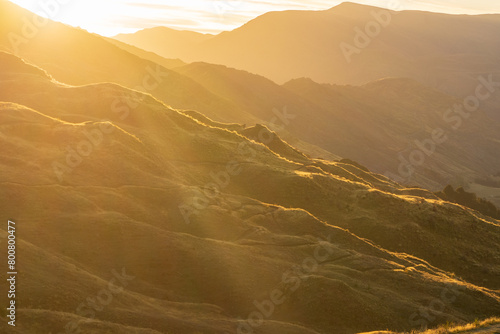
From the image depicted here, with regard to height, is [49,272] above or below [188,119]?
below

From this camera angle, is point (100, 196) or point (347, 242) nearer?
point (100, 196)

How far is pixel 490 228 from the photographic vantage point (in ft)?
195

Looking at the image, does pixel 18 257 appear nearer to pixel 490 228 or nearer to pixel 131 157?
pixel 131 157

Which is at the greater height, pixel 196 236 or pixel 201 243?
pixel 196 236

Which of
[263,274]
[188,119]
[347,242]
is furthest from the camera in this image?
[188,119]

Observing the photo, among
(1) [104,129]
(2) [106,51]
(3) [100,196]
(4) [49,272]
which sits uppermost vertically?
(2) [106,51]

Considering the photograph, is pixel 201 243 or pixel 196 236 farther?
pixel 196 236

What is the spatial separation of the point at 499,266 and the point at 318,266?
24.4 metres

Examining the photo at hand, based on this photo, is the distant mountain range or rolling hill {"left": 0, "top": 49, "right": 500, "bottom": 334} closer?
rolling hill {"left": 0, "top": 49, "right": 500, "bottom": 334}

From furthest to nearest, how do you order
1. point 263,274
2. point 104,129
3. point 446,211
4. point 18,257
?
point 446,211 → point 104,129 → point 263,274 → point 18,257

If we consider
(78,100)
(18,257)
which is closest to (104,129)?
(78,100)

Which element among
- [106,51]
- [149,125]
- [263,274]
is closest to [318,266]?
[263,274]

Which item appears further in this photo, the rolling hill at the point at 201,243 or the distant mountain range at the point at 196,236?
the distant mountain range at the point at 196,236

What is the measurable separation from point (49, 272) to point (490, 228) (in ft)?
157
